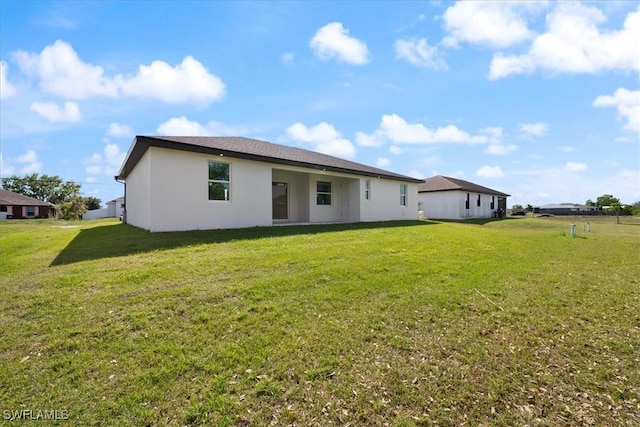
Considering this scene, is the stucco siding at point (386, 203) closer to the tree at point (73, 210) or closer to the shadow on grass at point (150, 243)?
the shadow on grass at point (150, 243)

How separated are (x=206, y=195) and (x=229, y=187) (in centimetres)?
96

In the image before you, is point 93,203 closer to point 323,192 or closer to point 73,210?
point 73,210

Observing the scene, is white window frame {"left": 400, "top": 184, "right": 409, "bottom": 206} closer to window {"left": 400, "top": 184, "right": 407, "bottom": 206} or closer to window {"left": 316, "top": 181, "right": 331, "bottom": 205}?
window {"left": 400, "top": 184, "right": 407, "bottom": 206}

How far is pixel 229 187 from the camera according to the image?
11859 mm

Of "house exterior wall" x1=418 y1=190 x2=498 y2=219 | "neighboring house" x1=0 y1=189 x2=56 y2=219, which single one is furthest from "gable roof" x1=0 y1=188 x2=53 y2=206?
"house exterior wall" x1=418 y1=190 x2=498 y2=219

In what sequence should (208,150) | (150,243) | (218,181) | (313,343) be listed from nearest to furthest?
1. (313,343)
2. (150,243)
3. (208,150)
4. (218,181)

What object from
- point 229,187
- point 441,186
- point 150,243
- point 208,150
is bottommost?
point 150,243

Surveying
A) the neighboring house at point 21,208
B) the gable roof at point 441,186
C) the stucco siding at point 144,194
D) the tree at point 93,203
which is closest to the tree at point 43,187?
the tree at point 93,203

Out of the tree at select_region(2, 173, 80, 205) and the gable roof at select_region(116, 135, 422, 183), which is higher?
the tree at select_region(2, 173, 80, 205)

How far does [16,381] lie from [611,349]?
20.6ft

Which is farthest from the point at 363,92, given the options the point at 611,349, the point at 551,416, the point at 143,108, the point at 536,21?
the point at 551,416

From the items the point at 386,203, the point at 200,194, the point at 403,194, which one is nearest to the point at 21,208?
the point at 200,194

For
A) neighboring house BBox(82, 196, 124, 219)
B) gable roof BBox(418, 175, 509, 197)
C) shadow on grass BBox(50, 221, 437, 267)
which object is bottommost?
shadow on grass BBox(50, 221, 437, 267)

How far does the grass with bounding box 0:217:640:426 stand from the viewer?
270 centimetres
